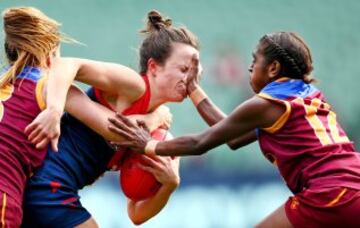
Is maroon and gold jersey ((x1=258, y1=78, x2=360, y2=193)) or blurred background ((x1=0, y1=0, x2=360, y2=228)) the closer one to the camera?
maroon and gold jersey ((x1=258, y1=78, x2=360, y2=193))

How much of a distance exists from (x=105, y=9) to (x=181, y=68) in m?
5.92

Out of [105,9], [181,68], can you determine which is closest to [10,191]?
[181,68]

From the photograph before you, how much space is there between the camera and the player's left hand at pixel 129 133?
605 cm

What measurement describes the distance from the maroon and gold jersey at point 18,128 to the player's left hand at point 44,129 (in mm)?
139

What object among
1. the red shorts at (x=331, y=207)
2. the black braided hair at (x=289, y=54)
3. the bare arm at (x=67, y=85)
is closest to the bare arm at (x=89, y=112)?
the bare arm at (x=67, y=85)

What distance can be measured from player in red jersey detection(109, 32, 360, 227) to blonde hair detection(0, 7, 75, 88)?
51 centimetres

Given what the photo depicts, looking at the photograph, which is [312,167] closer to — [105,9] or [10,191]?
[10,191]

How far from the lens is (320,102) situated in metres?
6.02

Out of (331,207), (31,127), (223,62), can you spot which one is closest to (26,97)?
(31,127)

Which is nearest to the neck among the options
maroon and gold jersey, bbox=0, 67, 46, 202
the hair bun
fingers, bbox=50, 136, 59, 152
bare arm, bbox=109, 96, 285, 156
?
bare arm, bbox=109, 96, 285, 156

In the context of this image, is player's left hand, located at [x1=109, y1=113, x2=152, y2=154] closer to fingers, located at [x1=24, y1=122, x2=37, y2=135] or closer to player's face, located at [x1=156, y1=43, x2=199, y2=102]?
player's face, located at [x1=156, y1=43, x2=199, y2=102]

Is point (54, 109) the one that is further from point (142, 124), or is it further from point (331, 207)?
point (331, 207)

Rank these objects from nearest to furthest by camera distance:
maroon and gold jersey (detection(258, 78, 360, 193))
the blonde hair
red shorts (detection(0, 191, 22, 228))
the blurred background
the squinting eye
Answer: red shorts (detection(0, 191, 22, 228)) < maroon and gold jersey (detection(258, 78, 360, 193)) < the blonde hair < the squinting eye < the blurred background

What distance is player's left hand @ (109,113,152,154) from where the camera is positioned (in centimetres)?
605
